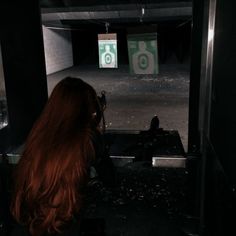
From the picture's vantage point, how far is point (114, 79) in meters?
8.05

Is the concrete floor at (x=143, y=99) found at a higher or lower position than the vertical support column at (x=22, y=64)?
lower

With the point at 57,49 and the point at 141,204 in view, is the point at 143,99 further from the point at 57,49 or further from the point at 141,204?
the point at 57,49

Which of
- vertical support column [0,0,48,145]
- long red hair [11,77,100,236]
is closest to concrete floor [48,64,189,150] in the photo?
vertical support column [0,0,48,145]

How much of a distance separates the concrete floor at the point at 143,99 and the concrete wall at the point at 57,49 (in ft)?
3.23

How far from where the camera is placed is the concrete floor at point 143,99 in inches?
167

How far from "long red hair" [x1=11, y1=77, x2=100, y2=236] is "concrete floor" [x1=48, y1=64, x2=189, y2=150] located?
242 centimetres

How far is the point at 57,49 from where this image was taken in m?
9.75

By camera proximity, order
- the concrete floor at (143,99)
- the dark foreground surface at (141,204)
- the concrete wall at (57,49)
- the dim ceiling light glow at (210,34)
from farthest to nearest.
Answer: the concrete wall at (57,49)
the concrete floor at (143,99)
the dark foreground surface at (141,204)
the dim ceiling light glow at (210,34)

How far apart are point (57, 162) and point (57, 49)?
9179mm

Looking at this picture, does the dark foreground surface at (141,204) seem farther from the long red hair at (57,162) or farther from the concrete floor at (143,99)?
the concrete floor at (143,99)

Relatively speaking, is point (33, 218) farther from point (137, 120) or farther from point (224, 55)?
point (137, 120)

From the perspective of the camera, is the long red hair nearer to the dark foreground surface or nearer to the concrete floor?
the dark foreground surface

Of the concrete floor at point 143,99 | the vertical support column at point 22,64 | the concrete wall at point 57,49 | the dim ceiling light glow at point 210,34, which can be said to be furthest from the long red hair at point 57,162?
the concrete wall at point 57,49

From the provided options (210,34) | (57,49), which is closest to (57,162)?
(210,34)
